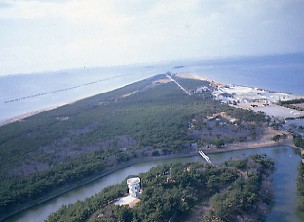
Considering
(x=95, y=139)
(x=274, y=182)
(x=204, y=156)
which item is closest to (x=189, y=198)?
(x=274, y=182)

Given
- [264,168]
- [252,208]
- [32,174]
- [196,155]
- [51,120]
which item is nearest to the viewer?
[252,208]

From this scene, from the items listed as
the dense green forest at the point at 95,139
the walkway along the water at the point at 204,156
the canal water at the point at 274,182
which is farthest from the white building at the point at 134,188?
the walkway along the water at the point at 204,156

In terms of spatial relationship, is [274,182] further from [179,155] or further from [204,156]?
[179,155]

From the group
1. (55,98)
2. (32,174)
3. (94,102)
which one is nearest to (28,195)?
(32,174)

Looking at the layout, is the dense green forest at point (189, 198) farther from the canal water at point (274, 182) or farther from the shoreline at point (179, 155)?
the shoreline at point (179, 155)

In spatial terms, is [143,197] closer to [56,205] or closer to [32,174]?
[56,205]

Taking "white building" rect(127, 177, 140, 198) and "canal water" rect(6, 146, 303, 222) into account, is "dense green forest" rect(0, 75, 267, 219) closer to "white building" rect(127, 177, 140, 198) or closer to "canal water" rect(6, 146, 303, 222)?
"canal water" rect(6, 146, 303, 222)

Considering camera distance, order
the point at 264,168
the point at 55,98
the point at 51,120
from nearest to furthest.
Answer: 1. the point at 264,168
2. the point at 51,120
3. the point at 55,98
